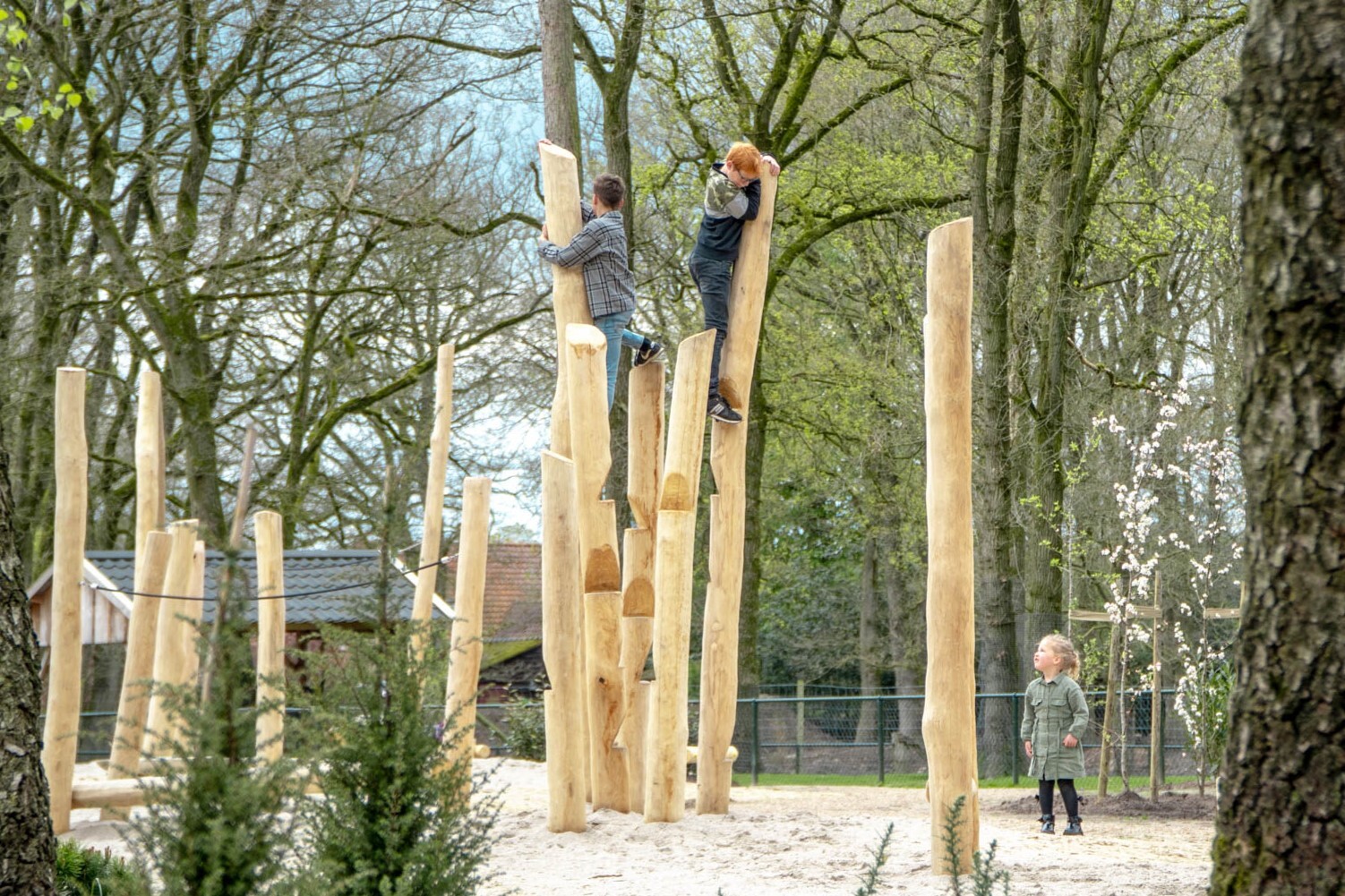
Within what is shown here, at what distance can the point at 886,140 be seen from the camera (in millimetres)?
18531

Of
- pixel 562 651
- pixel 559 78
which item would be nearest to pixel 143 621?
pixel 562 651

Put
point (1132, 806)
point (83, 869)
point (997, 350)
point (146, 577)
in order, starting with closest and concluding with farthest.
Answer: point (83, 869)
point (146, 577)
point (1132, 806)
point (997, 350)

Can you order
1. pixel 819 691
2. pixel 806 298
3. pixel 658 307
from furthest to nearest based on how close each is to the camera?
pixel 819 691, pixel 806 298, pixel 658 307

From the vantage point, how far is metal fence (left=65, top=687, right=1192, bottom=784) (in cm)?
1445

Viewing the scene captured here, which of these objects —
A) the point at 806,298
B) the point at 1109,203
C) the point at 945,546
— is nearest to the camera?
the point at 945,546

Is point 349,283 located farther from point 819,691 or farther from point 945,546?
point 819,691

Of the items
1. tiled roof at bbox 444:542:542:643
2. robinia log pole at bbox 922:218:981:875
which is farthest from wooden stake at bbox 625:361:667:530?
tiled roof at bbox 444:542:542:643

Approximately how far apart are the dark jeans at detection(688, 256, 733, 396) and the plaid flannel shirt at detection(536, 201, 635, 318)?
14.7 inches

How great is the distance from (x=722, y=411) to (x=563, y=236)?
1.20 m

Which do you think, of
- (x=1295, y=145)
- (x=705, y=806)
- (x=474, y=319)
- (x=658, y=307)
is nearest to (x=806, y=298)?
(x=658, y=307)

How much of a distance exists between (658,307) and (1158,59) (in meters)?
6.73

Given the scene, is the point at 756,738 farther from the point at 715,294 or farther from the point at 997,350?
the point at 715,294

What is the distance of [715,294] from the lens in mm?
7602

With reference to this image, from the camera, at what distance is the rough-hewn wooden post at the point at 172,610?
7.87m
